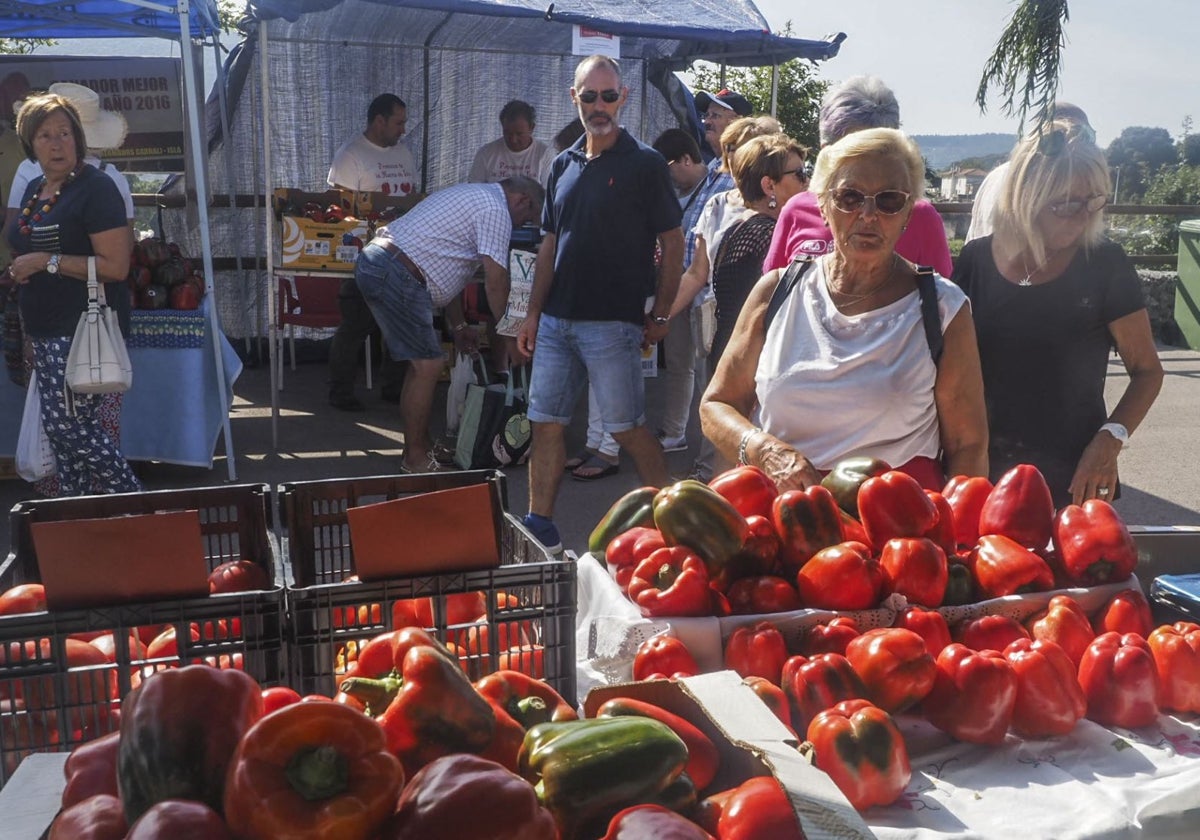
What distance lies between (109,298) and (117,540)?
412 centimetres

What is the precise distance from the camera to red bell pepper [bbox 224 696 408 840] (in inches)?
45.4

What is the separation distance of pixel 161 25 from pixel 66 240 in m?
3.45

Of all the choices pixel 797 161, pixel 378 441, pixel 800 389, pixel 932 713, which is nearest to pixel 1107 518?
pixel 932 713

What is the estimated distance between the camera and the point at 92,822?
1261 millimetres

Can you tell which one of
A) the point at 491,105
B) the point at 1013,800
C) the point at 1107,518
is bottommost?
the point at 1013,800

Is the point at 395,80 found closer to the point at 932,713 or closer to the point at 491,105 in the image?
the point at 491,105

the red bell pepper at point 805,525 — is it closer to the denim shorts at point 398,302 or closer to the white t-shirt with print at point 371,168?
the denim shorts at point 398,302

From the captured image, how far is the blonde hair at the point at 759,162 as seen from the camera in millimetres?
5000

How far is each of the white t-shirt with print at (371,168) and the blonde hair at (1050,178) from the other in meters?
6.63

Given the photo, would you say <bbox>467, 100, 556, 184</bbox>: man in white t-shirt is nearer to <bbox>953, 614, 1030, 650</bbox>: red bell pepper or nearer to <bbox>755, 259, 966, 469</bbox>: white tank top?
<bbox>755, 259, 966, 469</bbox>: white tank top

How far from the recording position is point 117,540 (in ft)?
5.33

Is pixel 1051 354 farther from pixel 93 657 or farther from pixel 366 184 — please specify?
pixel 366 184

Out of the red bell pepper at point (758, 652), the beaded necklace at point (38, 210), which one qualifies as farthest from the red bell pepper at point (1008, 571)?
the beaded necklace at point (38, 210)

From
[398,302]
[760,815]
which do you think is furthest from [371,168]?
[760,815]
